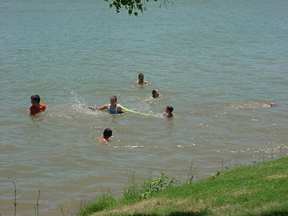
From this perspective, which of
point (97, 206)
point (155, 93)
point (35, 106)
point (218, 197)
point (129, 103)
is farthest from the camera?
point (155, 93)

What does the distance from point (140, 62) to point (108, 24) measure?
2046cm

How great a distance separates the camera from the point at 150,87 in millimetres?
28828

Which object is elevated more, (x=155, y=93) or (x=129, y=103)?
(x=155, y=93)

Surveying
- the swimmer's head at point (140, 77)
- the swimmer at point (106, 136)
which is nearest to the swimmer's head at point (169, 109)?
the swimmer at point (106, 136)

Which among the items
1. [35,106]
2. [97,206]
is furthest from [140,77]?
[97,206]

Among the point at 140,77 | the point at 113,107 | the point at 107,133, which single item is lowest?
the point at 107,133

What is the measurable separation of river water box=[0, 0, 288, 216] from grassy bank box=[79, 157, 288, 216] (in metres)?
2.09

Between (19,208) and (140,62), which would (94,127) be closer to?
(19,208)

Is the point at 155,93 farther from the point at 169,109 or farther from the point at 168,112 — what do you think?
the point at 169,109

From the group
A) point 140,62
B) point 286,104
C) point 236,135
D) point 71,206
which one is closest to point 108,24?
point 140,62

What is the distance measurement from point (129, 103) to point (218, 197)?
50.5ft

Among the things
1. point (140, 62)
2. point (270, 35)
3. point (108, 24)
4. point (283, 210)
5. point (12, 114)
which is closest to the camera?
point (283, 210)

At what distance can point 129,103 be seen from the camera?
85.1 ft

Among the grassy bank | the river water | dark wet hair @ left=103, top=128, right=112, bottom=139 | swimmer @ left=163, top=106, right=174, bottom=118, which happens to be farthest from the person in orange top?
the grassy bank
